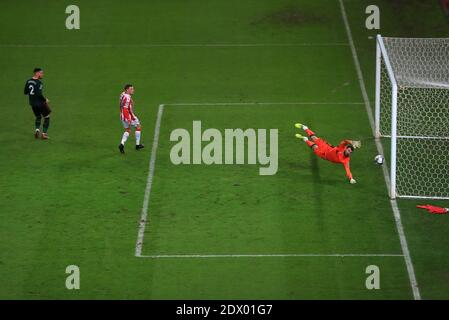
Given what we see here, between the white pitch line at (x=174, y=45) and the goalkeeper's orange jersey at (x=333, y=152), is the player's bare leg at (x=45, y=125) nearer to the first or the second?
the goalkeeper's orange jersey at (x=333, y=152)

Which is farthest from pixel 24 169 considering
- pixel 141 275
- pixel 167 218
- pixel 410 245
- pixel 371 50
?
pixel 371 50

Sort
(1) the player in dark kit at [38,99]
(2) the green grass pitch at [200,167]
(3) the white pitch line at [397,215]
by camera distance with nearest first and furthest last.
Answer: (3) the white pitch line at [397,215] → (2) the green grass pitch at [200,167] → (1) the player in dark kit at [38,99]

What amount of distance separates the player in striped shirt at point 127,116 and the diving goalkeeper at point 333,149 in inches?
139

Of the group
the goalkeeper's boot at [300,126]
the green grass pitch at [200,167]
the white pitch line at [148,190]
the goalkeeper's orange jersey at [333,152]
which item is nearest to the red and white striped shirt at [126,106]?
the green grass pitch at [200,167]

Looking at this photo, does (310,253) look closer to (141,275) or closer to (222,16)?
(141,275)

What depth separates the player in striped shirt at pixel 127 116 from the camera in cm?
2423

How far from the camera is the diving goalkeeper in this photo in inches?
896

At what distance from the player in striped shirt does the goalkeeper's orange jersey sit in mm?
3970

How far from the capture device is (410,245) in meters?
20.2

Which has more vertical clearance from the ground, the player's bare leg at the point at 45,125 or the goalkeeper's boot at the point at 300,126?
the player's bare leg at the point at 45,125

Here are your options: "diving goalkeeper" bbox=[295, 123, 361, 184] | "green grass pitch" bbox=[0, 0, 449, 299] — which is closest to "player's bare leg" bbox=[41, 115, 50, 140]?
"green grass pitch" bbox=[0, 0, 449, 299]

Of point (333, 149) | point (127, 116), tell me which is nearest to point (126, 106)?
point (127, 116)

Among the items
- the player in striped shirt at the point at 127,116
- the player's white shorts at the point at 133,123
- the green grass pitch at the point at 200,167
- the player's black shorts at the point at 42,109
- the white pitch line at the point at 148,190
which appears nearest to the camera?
the green grass pitch at the point at 200,167
